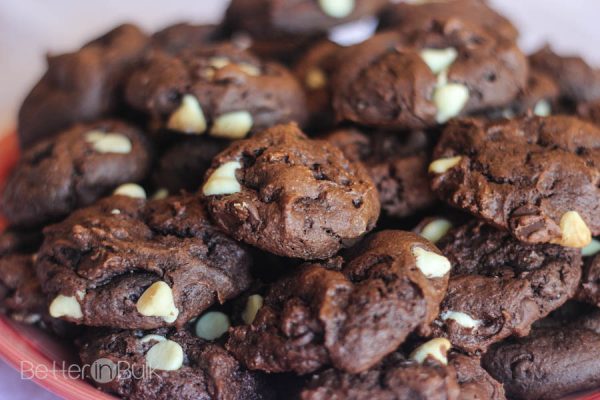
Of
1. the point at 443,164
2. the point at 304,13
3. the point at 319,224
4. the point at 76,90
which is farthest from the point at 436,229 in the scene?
the point at 76,90

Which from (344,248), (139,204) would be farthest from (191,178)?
(344,248)

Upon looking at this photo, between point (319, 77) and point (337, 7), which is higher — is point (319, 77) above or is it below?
below

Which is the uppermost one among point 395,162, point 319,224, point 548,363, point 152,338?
point 319,224

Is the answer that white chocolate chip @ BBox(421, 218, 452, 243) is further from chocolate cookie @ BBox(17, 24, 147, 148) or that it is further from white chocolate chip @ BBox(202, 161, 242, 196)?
chocolate cookie @ BBox(17, 24, 147, 148)

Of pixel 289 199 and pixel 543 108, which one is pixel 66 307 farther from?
pixel 543 108

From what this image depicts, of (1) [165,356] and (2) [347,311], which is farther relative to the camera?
(1) [165,356]

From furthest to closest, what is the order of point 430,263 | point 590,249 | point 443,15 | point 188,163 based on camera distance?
point 443,15
point 188,163
point 590,249
point 430,263

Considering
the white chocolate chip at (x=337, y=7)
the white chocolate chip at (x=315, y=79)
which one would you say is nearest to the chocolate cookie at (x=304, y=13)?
the white chocolate chip at (x=337, y=7)
